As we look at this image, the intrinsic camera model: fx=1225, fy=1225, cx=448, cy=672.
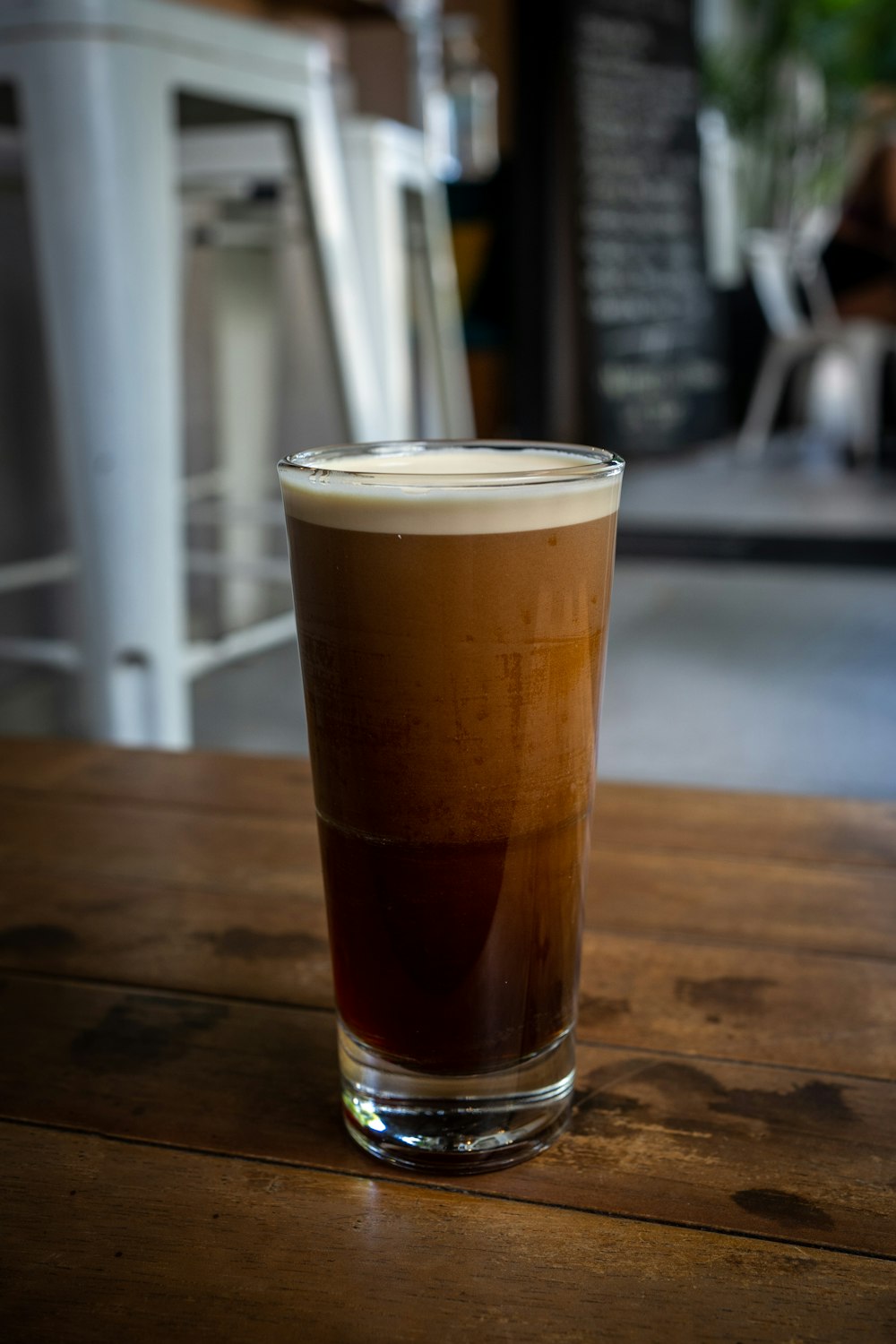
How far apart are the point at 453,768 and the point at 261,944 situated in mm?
228

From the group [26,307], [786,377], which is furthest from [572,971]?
[786,377]

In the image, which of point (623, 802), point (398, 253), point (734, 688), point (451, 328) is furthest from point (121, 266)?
point (451, 328)

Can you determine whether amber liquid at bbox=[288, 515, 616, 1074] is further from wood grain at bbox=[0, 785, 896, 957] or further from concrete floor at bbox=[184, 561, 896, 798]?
concrete floor at bbox=[184, 561, 896, 798]

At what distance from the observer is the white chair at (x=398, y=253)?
2.27 m

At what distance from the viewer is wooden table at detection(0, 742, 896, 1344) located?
0.36m

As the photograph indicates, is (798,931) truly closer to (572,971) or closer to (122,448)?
(572,971)

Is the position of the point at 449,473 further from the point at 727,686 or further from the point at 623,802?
the point at 727,686

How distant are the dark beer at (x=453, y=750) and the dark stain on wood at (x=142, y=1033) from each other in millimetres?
95

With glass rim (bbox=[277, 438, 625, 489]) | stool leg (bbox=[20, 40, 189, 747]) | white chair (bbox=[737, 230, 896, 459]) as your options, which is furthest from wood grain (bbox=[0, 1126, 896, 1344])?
white chair (bbox=[737, 230, 896, 459])

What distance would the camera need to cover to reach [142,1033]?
1.67ft

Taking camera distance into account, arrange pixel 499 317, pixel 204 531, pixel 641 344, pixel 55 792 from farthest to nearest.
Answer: pixel 499 317 < pixel 641 344 < pixel 204 531 < pixel 55 792

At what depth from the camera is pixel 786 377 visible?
604 cm

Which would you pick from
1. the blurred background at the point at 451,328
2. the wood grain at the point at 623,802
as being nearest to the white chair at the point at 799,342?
the blurred background at the point at 451,328

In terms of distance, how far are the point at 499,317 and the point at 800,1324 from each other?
16.2ft
